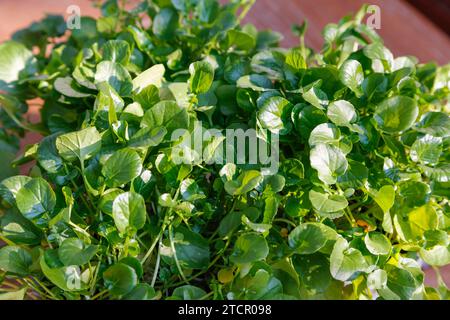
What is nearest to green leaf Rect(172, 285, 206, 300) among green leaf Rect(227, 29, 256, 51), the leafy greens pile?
the leafy greens pile

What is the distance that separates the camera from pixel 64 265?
1.30ft

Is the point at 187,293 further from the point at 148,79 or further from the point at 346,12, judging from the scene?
the point at 346,12

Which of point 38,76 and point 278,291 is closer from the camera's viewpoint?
point 278,291

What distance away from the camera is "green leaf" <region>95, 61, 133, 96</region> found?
51 centimetres

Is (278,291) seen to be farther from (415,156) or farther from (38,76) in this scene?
(38,76)

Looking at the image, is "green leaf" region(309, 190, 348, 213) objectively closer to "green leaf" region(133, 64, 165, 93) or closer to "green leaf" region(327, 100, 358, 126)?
"green leaf" region(327, 100, 358, 126)

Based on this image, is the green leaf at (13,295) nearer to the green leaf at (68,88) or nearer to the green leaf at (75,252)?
the green leaf at (75,252)

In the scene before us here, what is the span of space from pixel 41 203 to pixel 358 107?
1.07 ft

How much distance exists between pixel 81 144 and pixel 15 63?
0.80 feet

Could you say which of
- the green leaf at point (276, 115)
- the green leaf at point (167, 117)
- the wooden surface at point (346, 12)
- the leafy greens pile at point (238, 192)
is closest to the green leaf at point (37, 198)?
the leafy greens pile at point (238, 192)

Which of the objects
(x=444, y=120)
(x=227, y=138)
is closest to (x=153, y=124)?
(x=227, y=138)

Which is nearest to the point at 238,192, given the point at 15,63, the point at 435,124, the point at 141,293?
the point at 141,293

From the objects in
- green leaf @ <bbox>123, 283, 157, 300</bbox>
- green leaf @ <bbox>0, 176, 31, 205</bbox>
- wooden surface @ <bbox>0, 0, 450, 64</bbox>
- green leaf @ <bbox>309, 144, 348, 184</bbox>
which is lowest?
green leaf @ <bbox>123, 283, 157, 300</bbox>

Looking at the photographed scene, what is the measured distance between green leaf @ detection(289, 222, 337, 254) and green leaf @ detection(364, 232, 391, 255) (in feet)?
0.11
